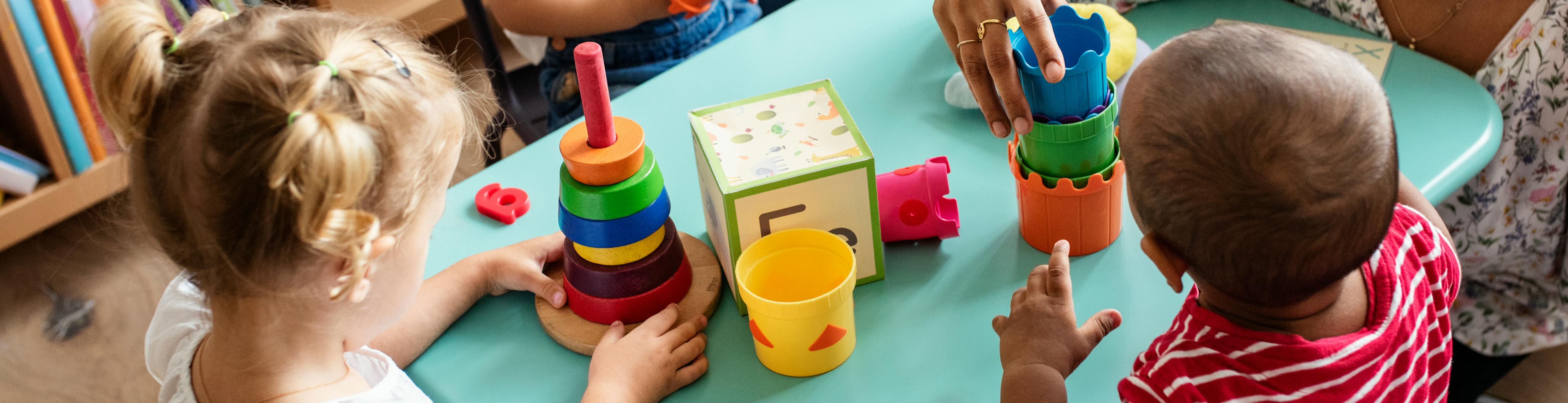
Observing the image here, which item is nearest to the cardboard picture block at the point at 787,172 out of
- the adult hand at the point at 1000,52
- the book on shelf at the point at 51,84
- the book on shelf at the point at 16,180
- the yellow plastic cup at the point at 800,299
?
the yellow plastic cup at the point at 800,299

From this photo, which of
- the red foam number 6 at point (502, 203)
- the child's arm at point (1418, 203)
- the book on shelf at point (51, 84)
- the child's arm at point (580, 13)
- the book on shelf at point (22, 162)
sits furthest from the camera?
the book on shelf at point (22, 162)

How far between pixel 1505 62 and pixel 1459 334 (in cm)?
45

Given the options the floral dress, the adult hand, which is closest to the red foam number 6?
the adult hand

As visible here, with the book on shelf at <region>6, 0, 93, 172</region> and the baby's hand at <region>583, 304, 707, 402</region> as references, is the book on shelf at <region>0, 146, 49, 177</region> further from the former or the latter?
the baby's hand at <region>583, 304, 707, 402</region>

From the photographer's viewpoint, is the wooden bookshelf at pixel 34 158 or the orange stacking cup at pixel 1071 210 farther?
the wooden bookshelf at pixel 34 158

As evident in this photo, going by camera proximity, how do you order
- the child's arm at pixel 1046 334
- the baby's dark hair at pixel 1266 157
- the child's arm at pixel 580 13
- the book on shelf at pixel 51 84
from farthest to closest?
the book on shelf at pixel 51 84, the child's arm at pixel 580 13, the child's arm at pixel 1046 334, the baby's dark hair at pixel 1266 157

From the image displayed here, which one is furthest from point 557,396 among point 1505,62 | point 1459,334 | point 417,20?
point 417,20

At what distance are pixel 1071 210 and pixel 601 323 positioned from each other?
0.43 m

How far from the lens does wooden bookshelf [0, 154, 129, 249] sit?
2.02 m

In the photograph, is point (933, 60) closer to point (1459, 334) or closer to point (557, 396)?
point (557, 396)

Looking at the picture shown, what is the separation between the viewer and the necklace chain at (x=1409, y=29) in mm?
1115

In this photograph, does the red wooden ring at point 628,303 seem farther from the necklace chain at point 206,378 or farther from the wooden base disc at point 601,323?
the necklace chain at point 206,378

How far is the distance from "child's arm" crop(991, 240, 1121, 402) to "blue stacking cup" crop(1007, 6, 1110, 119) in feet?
0.39

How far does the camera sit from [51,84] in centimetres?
192
